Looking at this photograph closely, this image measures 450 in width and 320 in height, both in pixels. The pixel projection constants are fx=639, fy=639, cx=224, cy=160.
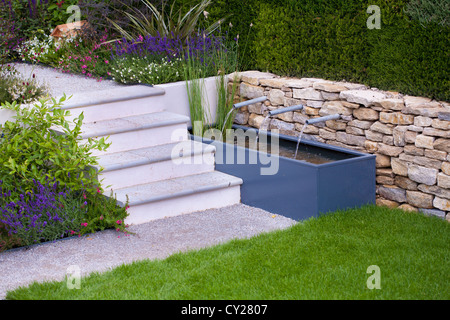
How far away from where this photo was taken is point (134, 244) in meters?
4.68

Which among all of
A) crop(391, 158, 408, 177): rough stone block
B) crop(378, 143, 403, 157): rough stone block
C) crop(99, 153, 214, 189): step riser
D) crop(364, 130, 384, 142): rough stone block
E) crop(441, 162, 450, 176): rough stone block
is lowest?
crop(99, 153, 214, 189): step riser

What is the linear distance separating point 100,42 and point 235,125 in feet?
6.87

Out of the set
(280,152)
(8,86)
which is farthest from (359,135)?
(8,86)

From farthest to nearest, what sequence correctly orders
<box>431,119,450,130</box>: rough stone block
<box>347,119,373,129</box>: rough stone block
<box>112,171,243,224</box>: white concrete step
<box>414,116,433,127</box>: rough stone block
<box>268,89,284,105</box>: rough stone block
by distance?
<box>268,89,284,105</box>: rough stone block < <box>347,119,373,129</box>: rough stone block < <box>112,171,243,224</box>: white concrete step < <box>414,116,433,127</box>: rough stone block < <box>431,119,450,130</box>: rough stone block

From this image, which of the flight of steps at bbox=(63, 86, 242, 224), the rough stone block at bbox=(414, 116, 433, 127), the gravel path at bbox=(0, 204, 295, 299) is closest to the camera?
the gravel path at bbox=(0, 204, 295, 299)

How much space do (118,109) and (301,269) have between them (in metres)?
2.68

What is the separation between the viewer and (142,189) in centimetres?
528

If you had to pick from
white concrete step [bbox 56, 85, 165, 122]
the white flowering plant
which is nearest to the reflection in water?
white concrete step [bbox 56, 85, 165, 122]

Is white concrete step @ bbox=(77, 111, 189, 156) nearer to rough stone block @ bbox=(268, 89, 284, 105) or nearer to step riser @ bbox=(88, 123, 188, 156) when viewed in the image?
step riser @ bbox=(88, 123, 188, 156)

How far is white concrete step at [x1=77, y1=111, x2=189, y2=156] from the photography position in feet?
18.3

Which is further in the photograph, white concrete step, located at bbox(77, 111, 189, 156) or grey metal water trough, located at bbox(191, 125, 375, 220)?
white concrete step, located at bbox(77, 111, 189, 156)

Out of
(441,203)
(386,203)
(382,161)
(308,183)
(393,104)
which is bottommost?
(386,203)

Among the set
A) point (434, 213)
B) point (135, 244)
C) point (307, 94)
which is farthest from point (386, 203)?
point (135, 244)

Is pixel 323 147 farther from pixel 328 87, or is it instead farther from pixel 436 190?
pixel 436 190
